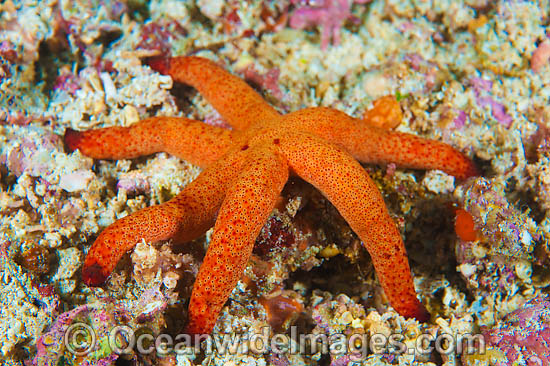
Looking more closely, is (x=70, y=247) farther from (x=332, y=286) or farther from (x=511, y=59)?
(x=511, y=59)

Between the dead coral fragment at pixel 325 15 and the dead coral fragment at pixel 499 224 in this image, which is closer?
the dead coral fragment at pixel 499 224

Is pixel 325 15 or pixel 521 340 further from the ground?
pixel 325 15

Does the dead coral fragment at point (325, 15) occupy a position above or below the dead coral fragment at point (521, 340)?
above

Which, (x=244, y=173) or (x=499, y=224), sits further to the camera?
(x=499, y=224)

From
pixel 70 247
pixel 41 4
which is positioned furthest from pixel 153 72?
pixel 70 247

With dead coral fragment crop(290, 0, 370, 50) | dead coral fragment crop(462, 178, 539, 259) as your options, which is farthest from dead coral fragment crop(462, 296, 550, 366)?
dead coral fragment crop(290, 0, 370, 50)

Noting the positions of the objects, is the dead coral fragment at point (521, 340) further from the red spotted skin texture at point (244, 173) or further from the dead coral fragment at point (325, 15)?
the dead coral fragment at point (325, 15)

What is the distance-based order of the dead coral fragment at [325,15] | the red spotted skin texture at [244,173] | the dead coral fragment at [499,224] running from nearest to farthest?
1. the red spotted skin texture at [244,173]
2. the dead coral fragment at [499,224]
3. the dead coral fragment at [325,15]

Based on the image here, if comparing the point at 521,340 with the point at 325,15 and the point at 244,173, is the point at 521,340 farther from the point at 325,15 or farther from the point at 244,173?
the point at 325,15

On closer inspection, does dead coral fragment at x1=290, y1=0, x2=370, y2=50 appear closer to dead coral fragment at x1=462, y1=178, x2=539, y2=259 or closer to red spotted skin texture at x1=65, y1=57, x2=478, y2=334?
red spotted skin texture at x1=65, y1=57, x2=478, y2=334

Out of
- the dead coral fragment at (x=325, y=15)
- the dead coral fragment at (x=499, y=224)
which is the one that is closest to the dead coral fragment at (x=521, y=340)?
the dead coral fragment at (x=499, y=224)

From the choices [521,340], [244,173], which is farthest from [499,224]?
[244,173]
